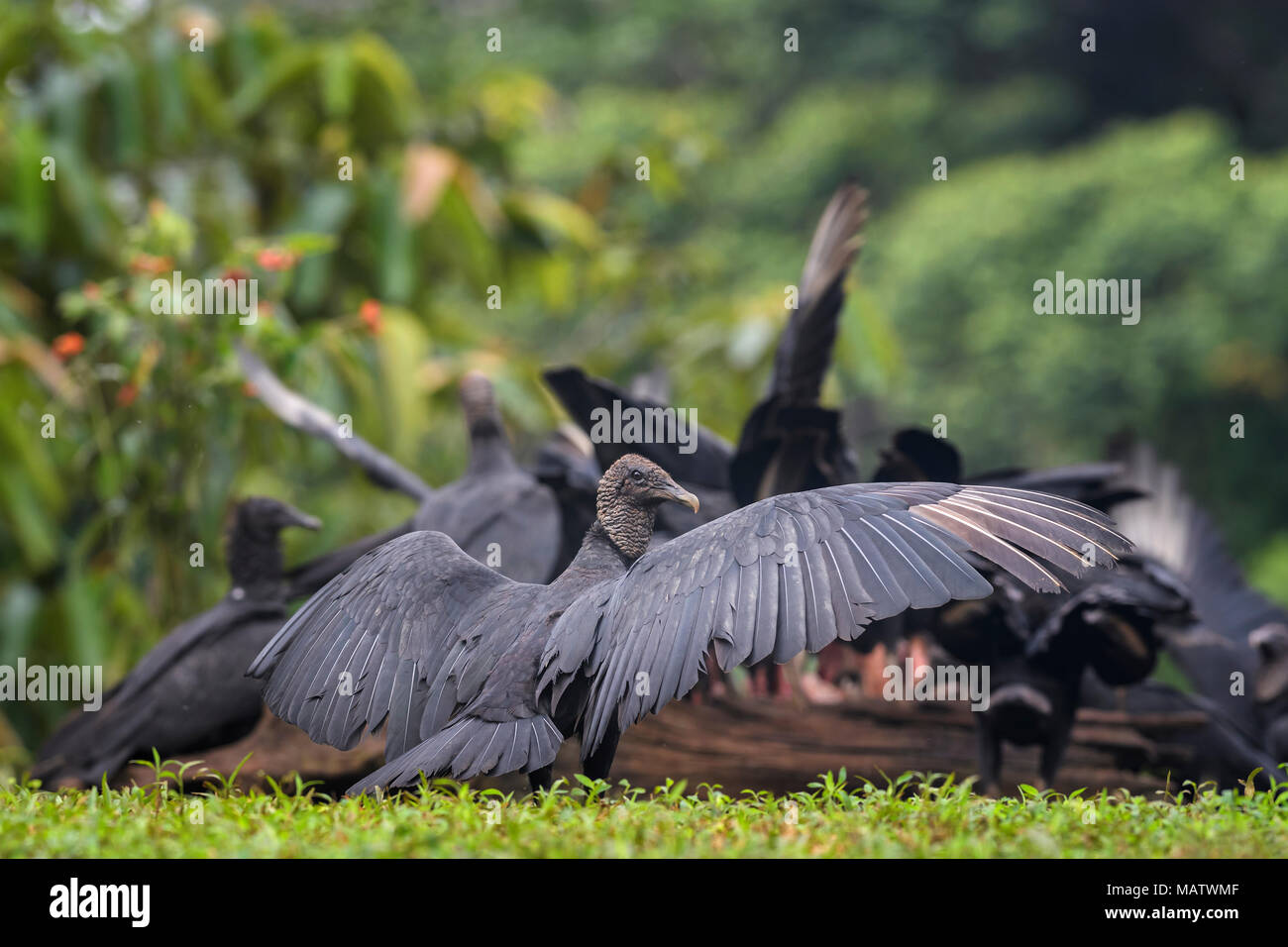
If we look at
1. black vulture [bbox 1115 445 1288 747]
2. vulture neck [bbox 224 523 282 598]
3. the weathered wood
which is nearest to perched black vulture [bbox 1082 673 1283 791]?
the weathered wood

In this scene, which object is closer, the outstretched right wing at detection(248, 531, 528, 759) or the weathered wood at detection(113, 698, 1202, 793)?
the outstretched right wing at detection(248, 531, 528, 759)

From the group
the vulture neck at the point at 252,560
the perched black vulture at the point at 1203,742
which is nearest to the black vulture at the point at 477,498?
the vulture neck at the point at 252,560

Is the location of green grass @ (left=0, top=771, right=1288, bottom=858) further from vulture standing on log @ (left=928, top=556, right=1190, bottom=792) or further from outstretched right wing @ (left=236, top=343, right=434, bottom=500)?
outstretched right wing @ (left=236, top=343, right=434, bottom=500)

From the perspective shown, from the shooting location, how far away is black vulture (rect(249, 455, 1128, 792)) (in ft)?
11.2

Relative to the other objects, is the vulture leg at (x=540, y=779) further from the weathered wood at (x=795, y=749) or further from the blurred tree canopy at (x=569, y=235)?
the blurred tree canopy at (x=569, y=235)

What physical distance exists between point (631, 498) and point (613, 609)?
1.77ft

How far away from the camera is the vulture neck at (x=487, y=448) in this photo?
227 inches

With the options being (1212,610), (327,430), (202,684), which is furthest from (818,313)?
(202,684)

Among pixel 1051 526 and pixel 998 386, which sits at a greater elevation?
pixel 998 386

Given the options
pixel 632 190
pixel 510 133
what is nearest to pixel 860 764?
pixel 510 133

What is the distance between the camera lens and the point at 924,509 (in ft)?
11.9

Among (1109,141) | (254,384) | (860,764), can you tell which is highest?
(1109,141)
